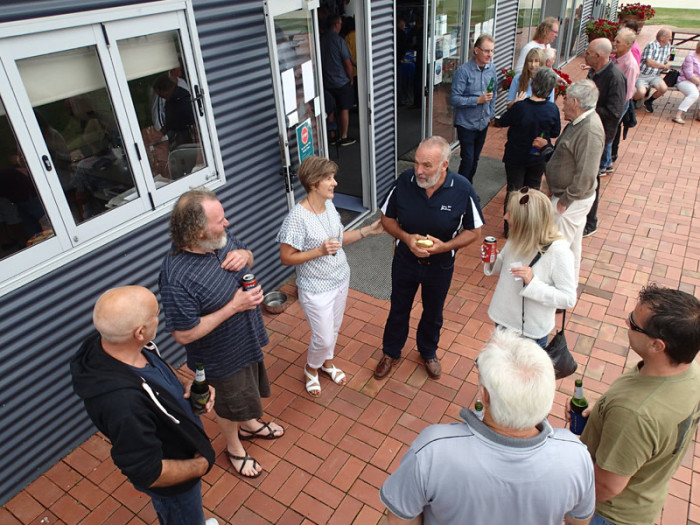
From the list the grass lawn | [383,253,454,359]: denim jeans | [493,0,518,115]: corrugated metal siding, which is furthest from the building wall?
the grass lawn

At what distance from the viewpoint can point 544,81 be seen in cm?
489

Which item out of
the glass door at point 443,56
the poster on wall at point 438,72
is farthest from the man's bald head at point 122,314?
the poster on wall at point 438,72

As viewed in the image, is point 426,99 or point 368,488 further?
point 426,99

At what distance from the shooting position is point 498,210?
6492 millimetres

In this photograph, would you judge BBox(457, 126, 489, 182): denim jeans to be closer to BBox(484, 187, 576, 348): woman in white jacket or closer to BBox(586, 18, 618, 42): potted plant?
BBox(484, 187, 576, 348): woman in white jacket

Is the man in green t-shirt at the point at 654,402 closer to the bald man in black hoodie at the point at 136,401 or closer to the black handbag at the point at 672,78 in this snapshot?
the bald man in black hoodie at the point at 136,401

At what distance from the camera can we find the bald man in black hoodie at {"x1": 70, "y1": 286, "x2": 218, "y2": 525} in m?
1.98

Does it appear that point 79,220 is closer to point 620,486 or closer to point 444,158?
point 444,158

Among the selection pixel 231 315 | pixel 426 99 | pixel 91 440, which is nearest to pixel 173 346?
pixel 91 440

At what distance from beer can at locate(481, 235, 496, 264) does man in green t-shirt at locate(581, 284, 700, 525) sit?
4.42 feet

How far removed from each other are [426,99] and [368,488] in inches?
219

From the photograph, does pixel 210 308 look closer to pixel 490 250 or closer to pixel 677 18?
pixel 490 250

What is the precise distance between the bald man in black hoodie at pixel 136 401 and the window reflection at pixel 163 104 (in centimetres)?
201

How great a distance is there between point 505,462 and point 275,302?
3548 millimetres
